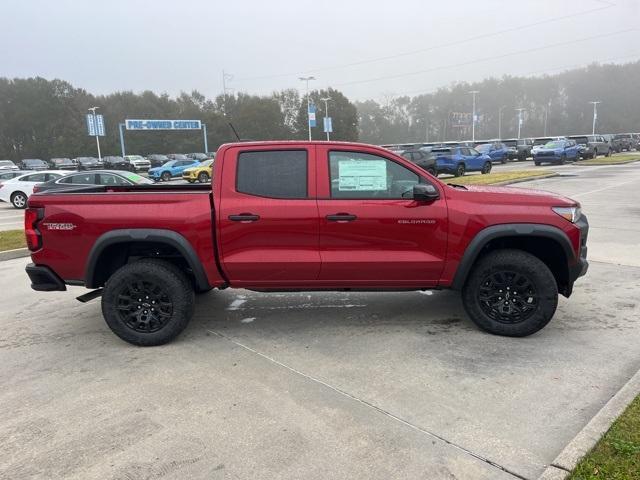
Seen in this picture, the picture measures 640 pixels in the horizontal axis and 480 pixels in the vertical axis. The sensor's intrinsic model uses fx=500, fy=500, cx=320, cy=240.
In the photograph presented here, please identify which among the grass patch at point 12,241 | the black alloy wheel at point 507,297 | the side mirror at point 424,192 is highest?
the side mirror at point 424,192

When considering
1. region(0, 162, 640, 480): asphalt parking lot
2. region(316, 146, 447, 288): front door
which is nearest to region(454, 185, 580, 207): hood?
region(316, 146, 447, 288): front door

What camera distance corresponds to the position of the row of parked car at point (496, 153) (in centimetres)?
2661

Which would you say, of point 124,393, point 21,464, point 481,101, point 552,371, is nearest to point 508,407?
point 552,371

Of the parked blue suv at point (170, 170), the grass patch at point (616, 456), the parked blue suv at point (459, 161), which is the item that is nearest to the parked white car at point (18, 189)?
the parked blue suv at point (170, 170)

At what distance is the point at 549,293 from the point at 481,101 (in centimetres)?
13103

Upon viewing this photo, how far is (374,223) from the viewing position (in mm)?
4484

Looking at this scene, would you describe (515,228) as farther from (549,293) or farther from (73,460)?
(73,460)

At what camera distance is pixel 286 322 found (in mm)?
5270

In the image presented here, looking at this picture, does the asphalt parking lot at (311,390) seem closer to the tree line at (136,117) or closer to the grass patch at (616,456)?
the grass patch at (616,456)

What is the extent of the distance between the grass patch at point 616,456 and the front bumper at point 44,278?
14.4ft

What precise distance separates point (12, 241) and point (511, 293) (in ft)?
31.2

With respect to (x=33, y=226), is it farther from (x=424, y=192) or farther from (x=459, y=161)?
(x=459, y=161)

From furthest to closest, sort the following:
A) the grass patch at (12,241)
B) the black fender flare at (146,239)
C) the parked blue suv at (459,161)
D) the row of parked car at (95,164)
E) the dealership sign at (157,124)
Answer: the dealership sign at (157,124), the row of parked car at (95,164), the parked blue suv at (459,161), the grass patch at (12,241), the black fender flare at (146,239)

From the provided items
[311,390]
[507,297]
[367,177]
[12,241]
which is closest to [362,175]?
[367,177]
